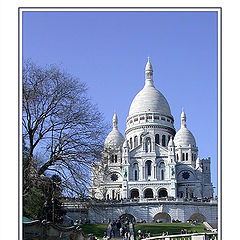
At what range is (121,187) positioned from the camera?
279ft

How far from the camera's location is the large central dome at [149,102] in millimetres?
92938

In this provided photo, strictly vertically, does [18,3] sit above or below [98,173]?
above

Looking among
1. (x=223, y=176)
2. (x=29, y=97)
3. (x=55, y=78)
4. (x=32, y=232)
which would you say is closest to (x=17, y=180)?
(x=32, y=232)

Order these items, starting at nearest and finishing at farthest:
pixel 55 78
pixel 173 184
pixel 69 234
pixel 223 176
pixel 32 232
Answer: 1. pixel 223 176
2. pixel 32 232
3. pixel 69 234
4. pixel 55 78
5. pixel 173 184

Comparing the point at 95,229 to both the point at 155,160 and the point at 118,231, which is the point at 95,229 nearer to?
the point at 118,231

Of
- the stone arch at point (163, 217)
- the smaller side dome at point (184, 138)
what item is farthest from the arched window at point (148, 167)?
the stone arch at point (163, 217)

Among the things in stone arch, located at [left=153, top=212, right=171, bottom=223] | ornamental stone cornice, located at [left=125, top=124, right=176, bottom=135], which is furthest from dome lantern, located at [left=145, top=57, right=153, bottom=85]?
stone arch, located at [left=153, top=212, right=171, bottom=223]

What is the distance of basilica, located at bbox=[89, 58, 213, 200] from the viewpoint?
81.8 meters

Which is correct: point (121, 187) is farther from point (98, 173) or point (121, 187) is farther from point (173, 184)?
point (98, 173)

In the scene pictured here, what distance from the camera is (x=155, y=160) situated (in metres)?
84.2

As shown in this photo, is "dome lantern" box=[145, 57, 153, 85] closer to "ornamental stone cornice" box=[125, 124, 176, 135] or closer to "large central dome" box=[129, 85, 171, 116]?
"large central dome" box=[129, 85, 171, 116]

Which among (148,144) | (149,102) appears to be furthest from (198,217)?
(149,102)

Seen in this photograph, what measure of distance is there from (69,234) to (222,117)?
11.2 meters

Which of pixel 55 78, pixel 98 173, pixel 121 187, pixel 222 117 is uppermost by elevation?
pixel 55 78
